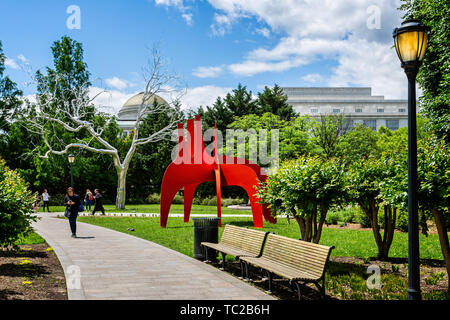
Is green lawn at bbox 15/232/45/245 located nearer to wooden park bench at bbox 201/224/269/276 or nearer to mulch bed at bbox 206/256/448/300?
wooden park bench at bbox 201/224/269/276

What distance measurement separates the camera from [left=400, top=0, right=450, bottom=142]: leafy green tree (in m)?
19.5

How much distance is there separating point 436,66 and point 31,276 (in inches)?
862

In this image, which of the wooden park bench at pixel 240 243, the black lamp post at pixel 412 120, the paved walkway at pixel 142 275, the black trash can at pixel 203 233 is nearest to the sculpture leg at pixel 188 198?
the paved walkway at pixel 142 275

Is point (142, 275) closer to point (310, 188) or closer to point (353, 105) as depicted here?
point (310, 188)

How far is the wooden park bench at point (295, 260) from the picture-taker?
18.9 feet

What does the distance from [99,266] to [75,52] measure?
135ft

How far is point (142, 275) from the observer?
737 centimetres

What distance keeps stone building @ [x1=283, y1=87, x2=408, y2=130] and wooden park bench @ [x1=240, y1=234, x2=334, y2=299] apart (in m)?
74.7

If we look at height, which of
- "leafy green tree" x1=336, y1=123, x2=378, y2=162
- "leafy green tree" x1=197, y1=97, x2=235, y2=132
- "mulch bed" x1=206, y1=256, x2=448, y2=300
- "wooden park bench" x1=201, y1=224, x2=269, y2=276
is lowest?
"mulch bed" x1=206, y1=256, x2=448, y2=300

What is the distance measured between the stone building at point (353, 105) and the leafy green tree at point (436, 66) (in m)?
57.4

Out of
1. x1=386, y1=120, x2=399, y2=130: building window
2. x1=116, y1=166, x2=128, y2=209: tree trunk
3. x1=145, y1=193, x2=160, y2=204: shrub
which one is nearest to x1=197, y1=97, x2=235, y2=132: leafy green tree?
x1=145, y1=193, x2=160, y2=204: shrub

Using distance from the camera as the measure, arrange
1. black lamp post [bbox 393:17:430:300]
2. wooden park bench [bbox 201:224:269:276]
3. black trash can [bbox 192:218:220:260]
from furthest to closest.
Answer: black trash can [bbox 192:218:220:260], wooden park bench [bbox 201:224:269:276], black lamp post [bbox 393:17:430:300]

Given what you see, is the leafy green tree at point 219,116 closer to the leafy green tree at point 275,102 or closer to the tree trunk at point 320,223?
the leafy green tree at point 275,102

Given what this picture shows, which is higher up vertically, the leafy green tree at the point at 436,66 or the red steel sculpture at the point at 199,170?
the leafy green tree at the point at 436,66
